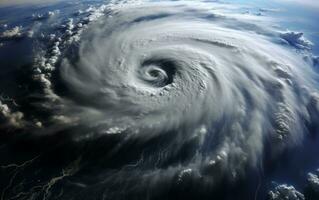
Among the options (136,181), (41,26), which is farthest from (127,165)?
(41,26)

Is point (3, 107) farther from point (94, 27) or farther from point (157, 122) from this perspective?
point (94, 27)

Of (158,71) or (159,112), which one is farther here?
(158,71)

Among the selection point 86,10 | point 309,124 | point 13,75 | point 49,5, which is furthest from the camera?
point 49,5

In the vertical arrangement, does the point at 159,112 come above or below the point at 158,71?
above

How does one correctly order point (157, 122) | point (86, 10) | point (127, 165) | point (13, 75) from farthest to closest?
point (86, 10) < point (13, 75) < point (157, 122) < point (127, 165)

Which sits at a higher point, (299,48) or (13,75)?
(13,75)

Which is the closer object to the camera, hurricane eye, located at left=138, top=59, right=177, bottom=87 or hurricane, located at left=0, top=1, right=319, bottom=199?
hurricane, located at left=0, top=1, right=319, bottom=199

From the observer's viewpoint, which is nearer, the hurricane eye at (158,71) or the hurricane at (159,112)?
the hurricane at (159,112)

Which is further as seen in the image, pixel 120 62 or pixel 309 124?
pixel 120 62
